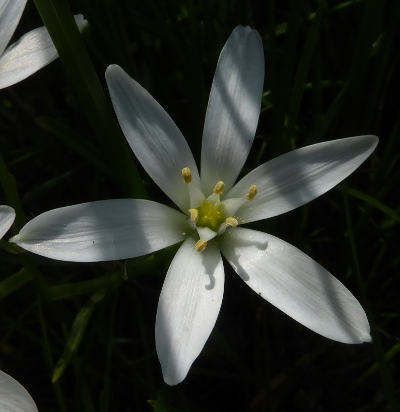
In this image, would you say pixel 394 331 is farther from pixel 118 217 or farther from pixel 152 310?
pixel 118 217

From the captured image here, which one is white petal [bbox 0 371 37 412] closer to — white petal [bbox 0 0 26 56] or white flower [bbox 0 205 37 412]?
white flower [bbox 0 205 37 412]

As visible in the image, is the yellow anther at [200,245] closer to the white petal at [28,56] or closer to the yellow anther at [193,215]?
the yellow anther at [193,215]

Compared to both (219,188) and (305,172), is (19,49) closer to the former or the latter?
(219,188)

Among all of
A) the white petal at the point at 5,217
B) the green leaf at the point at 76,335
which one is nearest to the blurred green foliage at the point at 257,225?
the green leaf at the point at 76,335

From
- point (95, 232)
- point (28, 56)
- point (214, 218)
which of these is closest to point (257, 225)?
point (214, 218)

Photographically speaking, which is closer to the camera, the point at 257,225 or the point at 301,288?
the point at 301,288
